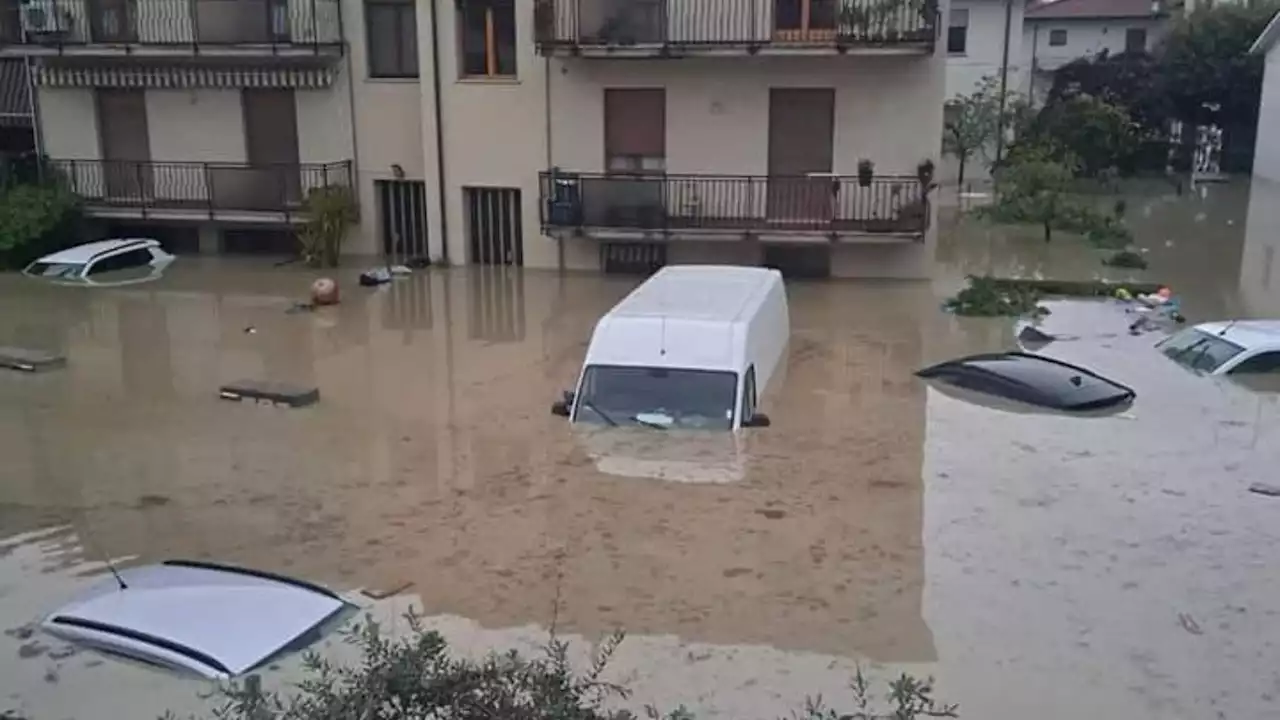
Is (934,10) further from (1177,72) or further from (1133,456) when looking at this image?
(1177,72)

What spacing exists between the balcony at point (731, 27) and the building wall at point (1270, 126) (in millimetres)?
27086

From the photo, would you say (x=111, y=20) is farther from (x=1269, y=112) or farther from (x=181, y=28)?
(x=1269, y=112)

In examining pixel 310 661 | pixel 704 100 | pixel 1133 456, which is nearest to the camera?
pixel 310 661

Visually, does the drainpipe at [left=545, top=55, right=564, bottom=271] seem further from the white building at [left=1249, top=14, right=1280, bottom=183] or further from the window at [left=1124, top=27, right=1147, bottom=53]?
the window at [left=1124, top=27, right=1147, bottom=53]

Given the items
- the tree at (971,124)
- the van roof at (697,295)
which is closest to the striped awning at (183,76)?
the van roof at (697,295)

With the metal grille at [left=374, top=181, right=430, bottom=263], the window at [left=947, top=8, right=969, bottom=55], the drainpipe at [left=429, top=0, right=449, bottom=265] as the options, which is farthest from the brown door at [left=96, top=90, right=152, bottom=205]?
the window at [left=947, top=8, right=969, bottom=55]

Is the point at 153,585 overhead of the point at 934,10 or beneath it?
beneath

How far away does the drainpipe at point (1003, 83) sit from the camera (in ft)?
137

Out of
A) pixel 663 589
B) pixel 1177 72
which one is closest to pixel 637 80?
pixel 663 589

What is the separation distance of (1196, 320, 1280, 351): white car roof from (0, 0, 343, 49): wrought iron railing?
1818cm

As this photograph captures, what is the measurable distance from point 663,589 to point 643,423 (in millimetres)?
4004

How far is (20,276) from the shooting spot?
2559cm

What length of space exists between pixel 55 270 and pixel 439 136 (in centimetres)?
828

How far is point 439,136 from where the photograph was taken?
26188 millimetres
